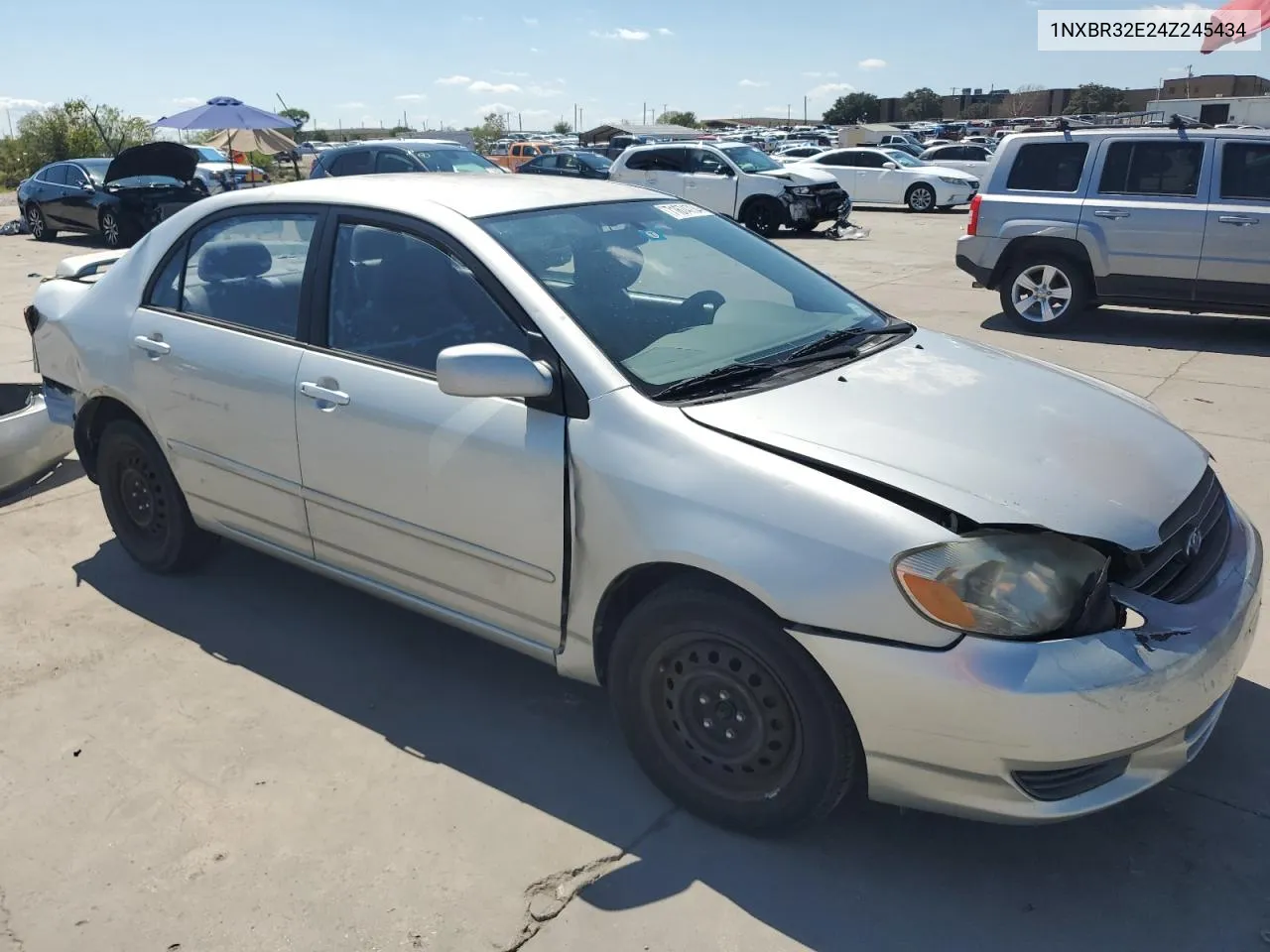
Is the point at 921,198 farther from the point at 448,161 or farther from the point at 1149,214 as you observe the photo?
the point at 1149,214

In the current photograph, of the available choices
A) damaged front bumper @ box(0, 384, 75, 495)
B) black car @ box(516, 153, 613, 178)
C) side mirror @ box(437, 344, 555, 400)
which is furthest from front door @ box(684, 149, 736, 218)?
side mirror @ box(437, 344, 555, 400)

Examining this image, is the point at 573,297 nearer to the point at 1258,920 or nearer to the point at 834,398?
the point at 834,398

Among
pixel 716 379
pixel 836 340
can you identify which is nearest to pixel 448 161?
pixel 836 340

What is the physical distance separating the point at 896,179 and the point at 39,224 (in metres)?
17.7

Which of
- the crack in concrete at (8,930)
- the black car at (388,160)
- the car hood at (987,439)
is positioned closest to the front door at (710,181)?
the black car at (388,160)

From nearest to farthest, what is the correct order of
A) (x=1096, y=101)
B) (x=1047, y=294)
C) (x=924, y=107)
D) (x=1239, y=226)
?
(x=1239, y=226)
(x=1047, y=294)
(x=1096, y=101)
(x=924, y=107)

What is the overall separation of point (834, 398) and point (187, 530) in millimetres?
2780

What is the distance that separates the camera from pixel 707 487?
8.64 ft

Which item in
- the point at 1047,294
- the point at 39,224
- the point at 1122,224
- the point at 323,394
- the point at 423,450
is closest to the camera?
the point at 423,450

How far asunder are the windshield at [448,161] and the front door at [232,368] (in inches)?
486

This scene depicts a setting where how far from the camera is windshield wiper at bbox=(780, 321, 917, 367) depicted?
3252 millimetres

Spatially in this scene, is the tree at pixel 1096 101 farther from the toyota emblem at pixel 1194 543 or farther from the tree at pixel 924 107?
the toyota emblem at pixel 1194 543

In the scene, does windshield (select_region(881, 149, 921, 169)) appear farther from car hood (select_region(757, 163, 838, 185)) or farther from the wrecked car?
the wrecked car

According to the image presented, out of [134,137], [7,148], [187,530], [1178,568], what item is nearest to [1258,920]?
[1178,568]
